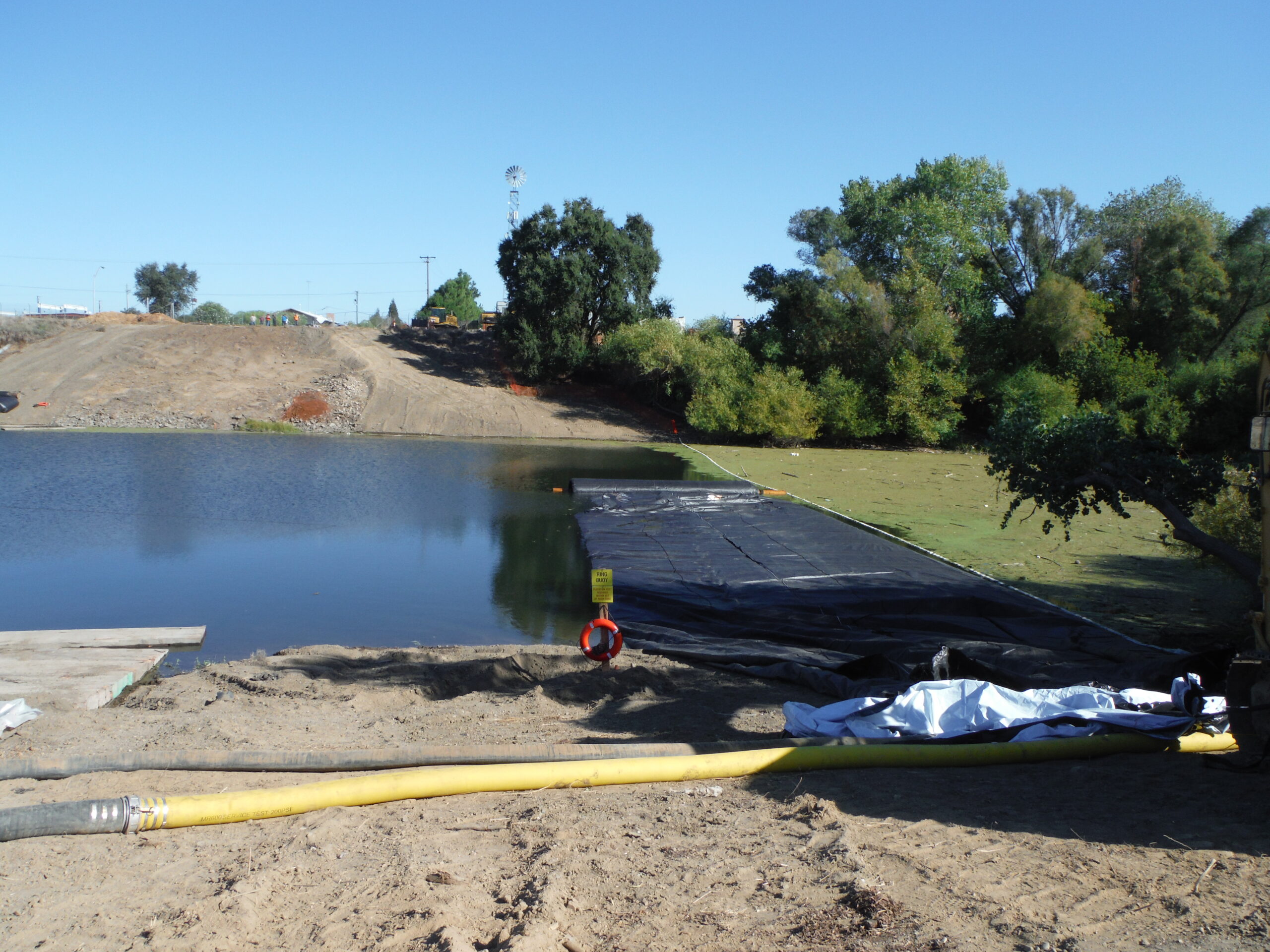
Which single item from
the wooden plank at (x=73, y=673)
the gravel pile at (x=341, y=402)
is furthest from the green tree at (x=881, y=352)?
the wooden plank at (x=73, y=673)

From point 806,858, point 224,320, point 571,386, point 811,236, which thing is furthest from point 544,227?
point 224,320

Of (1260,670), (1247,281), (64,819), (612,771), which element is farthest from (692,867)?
(1247,281)

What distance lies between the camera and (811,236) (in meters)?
38.8

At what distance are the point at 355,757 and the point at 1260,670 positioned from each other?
13.7 feet

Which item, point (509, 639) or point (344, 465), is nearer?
point (509, 639)

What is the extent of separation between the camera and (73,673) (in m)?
6.52

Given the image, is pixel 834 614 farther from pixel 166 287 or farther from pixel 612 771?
pixel 166 287

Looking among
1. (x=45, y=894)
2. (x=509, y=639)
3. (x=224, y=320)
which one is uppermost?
(x=224, y=320)

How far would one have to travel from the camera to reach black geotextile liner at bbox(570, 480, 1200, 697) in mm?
6129

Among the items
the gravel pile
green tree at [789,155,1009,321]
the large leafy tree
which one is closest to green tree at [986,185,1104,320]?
green tree at [789,155,1009,321]

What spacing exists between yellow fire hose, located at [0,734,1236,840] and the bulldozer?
0.53 meters

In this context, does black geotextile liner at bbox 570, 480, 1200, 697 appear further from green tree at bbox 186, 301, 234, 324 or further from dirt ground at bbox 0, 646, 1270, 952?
green tree at bbox 186, 301, 234, 324

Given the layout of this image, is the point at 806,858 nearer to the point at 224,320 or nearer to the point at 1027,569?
the point at 1027,569

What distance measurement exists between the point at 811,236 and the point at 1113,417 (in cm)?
3289
